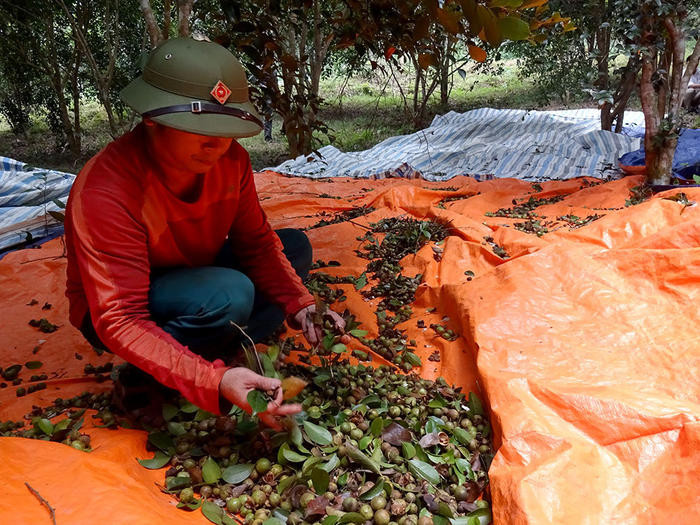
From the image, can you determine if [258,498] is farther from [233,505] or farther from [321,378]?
[321,378]

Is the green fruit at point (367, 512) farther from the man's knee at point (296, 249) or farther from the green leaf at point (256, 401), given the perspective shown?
Result: the man's knee at point (296, 249)

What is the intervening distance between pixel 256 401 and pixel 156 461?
46cm

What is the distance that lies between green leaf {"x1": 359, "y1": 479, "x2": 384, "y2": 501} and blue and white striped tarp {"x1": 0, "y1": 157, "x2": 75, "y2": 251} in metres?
2.97

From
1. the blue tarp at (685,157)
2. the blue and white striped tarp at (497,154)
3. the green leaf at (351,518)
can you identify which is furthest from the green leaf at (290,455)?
the blue tarp at (685,157)

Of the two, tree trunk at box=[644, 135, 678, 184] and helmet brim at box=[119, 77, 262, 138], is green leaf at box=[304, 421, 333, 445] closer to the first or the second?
helmet brim at box=[119, 77, 262, 138]

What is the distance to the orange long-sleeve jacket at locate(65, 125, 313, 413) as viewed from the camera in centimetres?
128

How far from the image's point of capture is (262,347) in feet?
6.75

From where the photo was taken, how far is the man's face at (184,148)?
1.33 metres

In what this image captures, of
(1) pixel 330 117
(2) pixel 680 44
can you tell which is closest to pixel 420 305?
(2) pixel 680 44

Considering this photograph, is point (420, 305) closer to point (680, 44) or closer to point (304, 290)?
point (304, 290)

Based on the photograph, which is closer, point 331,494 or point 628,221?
point 331,494

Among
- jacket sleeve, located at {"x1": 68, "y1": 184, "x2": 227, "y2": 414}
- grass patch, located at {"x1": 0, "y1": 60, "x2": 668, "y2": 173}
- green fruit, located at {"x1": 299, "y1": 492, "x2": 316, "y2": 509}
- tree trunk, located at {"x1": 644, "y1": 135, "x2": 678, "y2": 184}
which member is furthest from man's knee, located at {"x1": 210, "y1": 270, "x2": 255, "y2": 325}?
grass patch, located at {"x1": 0, "y1": 60, "x2": 668, "y2": 173}

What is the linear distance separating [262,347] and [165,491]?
778 millimetres

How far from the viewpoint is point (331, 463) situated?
144cm
